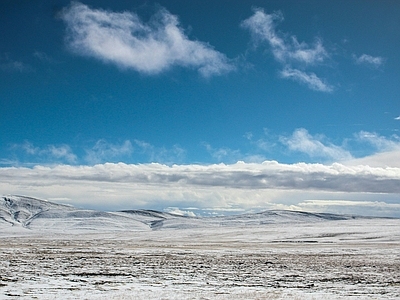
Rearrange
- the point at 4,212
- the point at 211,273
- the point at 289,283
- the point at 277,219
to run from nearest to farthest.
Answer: the point at 289,283 < the point at 211,273 < the point at 4,212 < the point at 277,219

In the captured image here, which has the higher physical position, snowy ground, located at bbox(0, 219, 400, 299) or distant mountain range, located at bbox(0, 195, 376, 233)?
snowy ground, located at bbox(0, 219, 400, 299)

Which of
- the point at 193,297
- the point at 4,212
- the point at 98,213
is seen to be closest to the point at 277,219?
the point at 98,213

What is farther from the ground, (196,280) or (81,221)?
(196,280)

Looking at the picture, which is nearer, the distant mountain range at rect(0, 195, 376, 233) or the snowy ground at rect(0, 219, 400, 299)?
the snowy ground at rect(0, 219, 400, 299)

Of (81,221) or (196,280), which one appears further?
(81,221)

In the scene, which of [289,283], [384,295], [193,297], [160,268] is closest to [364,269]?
[289,283]

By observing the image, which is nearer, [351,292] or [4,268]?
[351,292]

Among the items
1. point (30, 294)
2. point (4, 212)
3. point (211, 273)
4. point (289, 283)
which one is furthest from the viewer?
point (4, 212)

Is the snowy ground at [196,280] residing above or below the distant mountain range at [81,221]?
above

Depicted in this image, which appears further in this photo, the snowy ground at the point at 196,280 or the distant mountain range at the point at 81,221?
the distant mountain range at the point at 81,221

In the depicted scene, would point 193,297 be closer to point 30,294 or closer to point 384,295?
point 30,294

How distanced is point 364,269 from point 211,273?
10095 mm

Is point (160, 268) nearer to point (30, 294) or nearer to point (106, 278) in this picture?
point (106, 278)

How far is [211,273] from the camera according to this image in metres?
25.1
